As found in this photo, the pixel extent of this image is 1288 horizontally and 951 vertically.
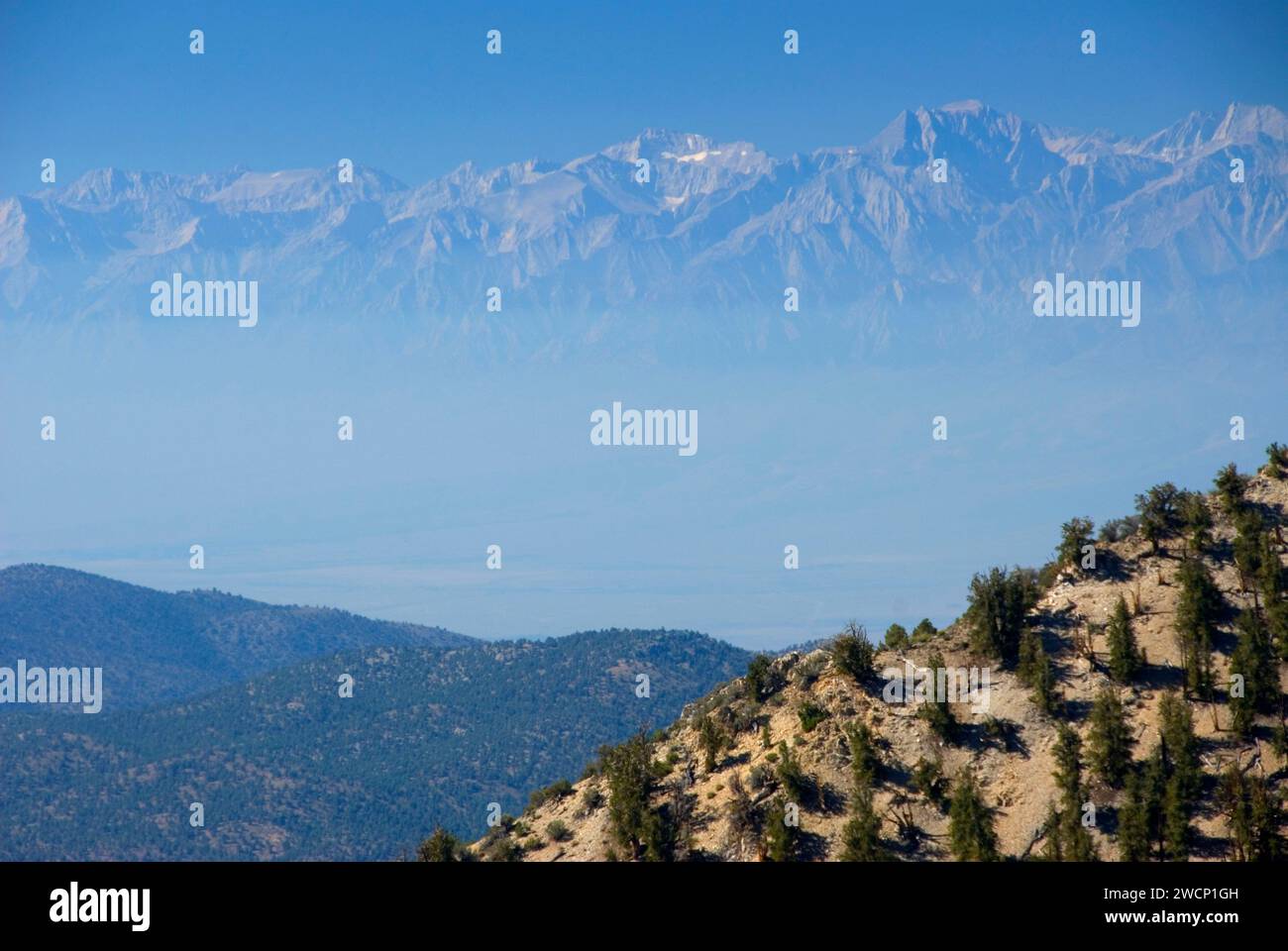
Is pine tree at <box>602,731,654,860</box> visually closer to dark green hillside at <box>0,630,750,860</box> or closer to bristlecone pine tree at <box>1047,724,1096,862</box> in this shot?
bristlecone pine tree at <box>1047,724,1096,862</box>

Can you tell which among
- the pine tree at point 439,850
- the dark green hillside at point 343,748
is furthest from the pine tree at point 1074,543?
the dark green hillside at point 343,748

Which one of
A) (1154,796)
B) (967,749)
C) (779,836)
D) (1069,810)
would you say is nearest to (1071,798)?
(1069,810)

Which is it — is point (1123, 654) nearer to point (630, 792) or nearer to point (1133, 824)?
point (1133, 824)

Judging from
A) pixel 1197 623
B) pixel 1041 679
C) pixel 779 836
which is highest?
pixel 1197 623

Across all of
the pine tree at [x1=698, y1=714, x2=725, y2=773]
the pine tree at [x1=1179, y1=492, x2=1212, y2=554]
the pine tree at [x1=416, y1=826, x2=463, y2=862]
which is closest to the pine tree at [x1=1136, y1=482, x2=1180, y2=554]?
the pine tree at [x1=1179, y1=492, x2=1212, y2=554]
